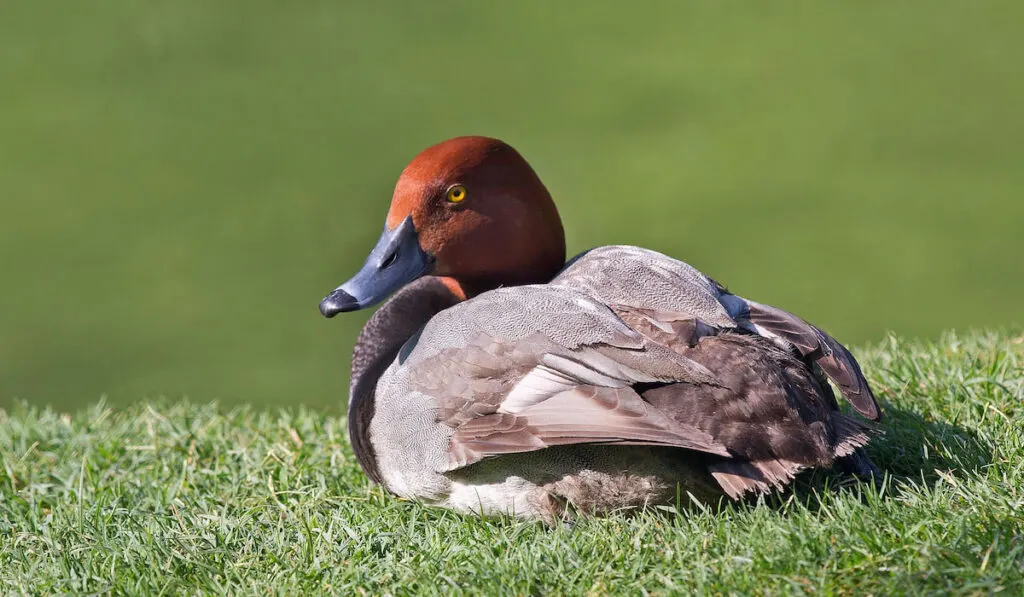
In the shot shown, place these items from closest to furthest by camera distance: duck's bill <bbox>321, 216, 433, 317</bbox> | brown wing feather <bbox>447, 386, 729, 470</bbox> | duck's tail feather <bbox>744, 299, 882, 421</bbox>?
brown wing feather <bbox>447, 386, 729, 470</bbox>, duck's tail feather <bbox>744, 299, 882, 421</bbox>, duck's bill <bbox>321, 216, 433, 317</bbox>

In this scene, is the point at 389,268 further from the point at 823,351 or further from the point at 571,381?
the point at 823,351

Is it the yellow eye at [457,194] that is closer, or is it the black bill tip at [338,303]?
the black bill tip at [338,303]

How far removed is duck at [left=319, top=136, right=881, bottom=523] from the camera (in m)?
2.82

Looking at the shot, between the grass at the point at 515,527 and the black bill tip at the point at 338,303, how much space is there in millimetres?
572

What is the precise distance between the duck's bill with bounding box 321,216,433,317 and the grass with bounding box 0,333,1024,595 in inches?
24.3

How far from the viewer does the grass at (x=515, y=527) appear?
2490 millimetres

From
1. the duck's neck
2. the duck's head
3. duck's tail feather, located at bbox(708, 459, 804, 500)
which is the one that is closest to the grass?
duck's tail feather, located at bbox(708, 459, 804, 500)

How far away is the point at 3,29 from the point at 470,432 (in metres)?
13.4

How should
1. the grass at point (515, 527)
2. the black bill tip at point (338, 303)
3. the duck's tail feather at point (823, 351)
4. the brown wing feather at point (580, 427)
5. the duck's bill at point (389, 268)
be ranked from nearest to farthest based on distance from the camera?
the grass at point (515, 527) → the brown wing feather at point (580, 427) → the duck's tail feather at point (823, 351) → the black bill tip at point (338, 303) → the duck's bill at point (389, 268)

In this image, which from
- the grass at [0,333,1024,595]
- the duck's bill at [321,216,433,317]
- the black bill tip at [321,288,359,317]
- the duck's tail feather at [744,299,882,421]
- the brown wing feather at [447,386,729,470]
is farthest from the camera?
the duck's bill at [321,216,433,317]

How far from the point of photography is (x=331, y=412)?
4797 millimetres

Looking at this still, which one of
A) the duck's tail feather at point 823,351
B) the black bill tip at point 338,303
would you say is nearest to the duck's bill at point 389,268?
the black bill tip at point 338,303

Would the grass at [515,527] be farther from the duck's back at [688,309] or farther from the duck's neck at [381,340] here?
the duck's back at [688,309]

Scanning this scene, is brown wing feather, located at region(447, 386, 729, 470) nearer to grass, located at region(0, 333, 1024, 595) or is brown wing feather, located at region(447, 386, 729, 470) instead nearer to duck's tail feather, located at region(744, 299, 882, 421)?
grass, located at region(0, 333, 1024, 595)
